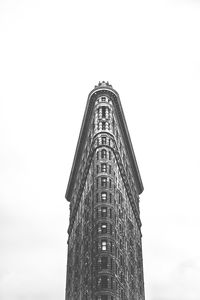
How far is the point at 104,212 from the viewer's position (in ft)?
407

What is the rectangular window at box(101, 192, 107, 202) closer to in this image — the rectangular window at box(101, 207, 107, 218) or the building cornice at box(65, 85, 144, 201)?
the rectangular window at box(101, 207, 107, 218)

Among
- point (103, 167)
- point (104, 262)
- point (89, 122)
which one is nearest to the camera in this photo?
point (104, 262)

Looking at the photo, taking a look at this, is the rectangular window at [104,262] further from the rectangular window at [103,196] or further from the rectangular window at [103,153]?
the rectangular window at [103,153]

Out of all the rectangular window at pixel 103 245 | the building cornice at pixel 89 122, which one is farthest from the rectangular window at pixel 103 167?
the building cornice at pixel 89 122

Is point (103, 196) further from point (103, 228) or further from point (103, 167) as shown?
point (103, 228)

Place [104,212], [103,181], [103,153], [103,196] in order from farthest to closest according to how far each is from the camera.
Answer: [103,153] → [103,181] → [103,196] → [104,212]

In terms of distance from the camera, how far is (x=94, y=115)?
145750 millimetres

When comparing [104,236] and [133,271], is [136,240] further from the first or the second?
[104,236]

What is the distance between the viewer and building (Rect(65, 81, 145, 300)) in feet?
382

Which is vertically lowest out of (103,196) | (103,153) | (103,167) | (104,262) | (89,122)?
(104,262)

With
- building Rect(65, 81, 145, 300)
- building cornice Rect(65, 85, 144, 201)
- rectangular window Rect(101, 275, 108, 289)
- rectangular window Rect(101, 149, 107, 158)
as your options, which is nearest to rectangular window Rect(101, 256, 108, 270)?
building Rect(65, 81, 145, 300)

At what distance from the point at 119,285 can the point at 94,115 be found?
170ft

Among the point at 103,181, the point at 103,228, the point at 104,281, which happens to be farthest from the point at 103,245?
the point at 103,181

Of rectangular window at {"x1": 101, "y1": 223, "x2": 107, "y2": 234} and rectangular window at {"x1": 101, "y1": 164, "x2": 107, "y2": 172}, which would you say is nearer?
rectangular window at {"x1": 101, "y1": 223, "x2": 107, "y2": 234}
